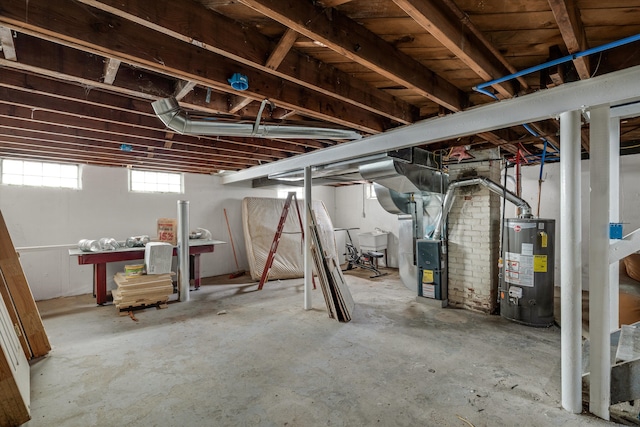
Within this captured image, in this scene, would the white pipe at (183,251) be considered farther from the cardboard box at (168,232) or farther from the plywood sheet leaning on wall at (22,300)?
the plywood sheet leaning on wall at (22,300)

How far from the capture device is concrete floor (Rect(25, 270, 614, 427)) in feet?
6.50

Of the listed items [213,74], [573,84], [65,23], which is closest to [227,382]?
[213,74]

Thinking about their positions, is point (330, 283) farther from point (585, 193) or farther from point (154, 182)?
point (585, 193)

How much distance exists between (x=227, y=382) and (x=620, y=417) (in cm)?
266

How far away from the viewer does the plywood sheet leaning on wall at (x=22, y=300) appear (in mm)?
2814

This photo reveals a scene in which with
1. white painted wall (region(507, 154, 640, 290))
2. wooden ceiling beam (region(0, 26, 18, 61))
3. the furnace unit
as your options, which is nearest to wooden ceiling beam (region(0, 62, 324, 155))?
wooden ceiling beam (region(0, 26, 18, 61))

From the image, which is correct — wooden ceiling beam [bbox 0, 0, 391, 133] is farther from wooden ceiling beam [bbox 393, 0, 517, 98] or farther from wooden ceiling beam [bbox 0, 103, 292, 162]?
wooden ceiling beam [bbox 0, 103, 292, 162]

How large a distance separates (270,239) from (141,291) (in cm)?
263

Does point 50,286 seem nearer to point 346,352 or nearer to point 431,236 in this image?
point 346,352

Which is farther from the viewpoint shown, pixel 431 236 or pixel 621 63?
pixel 431 236

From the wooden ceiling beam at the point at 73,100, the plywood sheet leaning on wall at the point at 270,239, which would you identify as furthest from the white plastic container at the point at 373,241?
the wooden ceiling beam at the point at 73,100

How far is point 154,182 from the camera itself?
581 cm

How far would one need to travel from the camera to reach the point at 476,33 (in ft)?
5.17

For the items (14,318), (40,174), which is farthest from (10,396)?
(40,174)
